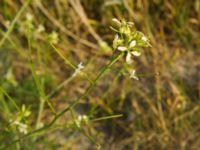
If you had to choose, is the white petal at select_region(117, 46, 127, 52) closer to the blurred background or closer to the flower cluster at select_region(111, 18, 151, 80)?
the flower cluster at select_region(111, 18, 151, 80)

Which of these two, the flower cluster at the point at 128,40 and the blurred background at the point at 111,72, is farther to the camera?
the blurred background at the point at 111,72

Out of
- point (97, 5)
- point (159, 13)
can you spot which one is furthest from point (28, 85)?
point (159, 13)

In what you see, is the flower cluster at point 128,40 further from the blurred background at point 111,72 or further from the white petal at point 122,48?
the blurred background at point 111,72

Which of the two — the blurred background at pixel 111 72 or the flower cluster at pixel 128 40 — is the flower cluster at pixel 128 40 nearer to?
the flower cluster at pixel 128 40

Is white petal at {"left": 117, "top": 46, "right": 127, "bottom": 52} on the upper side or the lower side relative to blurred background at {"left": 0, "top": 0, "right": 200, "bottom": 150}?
upper

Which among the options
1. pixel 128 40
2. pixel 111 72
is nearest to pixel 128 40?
pixel 128 40

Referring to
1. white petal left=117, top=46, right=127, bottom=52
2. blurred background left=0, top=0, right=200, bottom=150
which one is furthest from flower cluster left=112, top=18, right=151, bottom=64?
blurred background left=0, top=0, right=200, bottom=150

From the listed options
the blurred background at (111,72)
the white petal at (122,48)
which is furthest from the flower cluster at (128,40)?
the blurred background at (111,72)

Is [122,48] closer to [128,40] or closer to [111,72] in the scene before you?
[128,40]

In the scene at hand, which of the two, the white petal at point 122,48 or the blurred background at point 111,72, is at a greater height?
the white petal at point 122,48
